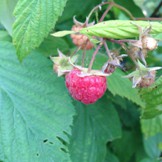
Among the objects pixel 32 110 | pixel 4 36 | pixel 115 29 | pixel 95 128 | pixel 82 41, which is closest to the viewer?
pixel 115 29

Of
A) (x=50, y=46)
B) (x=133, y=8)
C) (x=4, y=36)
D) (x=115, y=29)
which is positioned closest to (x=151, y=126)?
(x=133, y=8)

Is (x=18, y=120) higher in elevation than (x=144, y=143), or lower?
higher

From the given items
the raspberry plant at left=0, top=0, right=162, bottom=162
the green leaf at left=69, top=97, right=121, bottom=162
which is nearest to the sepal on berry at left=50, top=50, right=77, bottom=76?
the raspberry plant at left=0, top=0, right=162, bottom=162

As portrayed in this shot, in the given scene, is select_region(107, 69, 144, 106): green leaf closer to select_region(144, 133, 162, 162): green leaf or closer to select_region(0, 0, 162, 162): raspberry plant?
select_region(0, 0, 162, 162): raspberry plant

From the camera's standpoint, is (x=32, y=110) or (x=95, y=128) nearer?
(x=32, y=110)

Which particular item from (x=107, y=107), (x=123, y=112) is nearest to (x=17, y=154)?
(x=107, y=107)

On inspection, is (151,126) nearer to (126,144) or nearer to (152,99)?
(126,144)

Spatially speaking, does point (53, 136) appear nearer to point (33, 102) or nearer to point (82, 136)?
point (33, 102)

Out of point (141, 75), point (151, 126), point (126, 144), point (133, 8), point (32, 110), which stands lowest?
point (126, 144)
